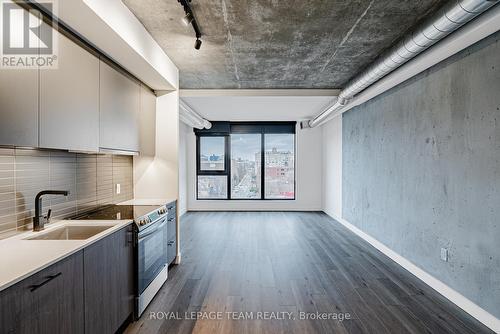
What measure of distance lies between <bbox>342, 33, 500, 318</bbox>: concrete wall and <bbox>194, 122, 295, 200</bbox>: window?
3.72 metres

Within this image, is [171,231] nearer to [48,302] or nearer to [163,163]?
[163,163]

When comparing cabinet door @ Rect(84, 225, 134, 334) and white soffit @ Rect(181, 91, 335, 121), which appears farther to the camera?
white soffit @ Rect(181, 91, 335, 121)

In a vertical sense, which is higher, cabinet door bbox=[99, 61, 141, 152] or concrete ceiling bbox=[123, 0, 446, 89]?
concrete ceiling bbox=[123, 0, 446, 89]

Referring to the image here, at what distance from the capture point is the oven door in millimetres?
2561

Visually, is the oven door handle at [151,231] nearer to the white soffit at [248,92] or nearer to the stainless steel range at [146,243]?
the stainless steel range at [146,243]

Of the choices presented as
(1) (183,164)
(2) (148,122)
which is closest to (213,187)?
(1) (183,164)

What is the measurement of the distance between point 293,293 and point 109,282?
6.28 feet

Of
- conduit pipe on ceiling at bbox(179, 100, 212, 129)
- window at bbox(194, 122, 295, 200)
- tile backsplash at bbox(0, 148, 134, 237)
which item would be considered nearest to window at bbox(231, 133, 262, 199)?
window at bbox(194, 122, 295, 200)

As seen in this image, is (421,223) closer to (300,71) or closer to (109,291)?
(300,71)

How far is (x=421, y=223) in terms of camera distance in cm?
343

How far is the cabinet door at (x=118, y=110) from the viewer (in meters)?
2.54

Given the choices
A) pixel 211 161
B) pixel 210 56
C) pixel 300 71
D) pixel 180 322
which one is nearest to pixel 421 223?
pixel 300 71

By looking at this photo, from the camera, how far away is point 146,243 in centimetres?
268

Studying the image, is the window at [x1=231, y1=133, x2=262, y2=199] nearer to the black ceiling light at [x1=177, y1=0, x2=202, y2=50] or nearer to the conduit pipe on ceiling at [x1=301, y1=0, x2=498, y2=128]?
the conduit pipe on ceiling at [x1=301, y1=0, x2=498, y2=128]
